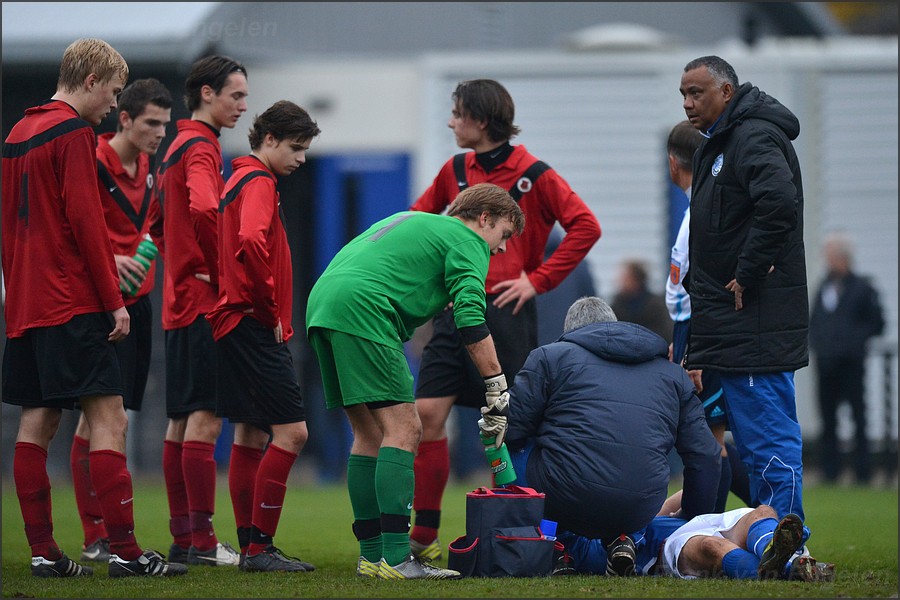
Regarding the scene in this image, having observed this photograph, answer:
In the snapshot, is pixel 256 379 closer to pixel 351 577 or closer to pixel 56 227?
pixel 351 577

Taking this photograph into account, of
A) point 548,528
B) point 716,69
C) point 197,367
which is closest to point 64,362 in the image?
point 197,367

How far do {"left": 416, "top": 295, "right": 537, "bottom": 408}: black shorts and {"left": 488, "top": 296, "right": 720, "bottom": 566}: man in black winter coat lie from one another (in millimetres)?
858

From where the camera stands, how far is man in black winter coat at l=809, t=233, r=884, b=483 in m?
13.1

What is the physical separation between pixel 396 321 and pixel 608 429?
1.04 meters

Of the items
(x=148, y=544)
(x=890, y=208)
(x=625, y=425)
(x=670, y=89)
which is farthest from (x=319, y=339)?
(x=890, y=208)

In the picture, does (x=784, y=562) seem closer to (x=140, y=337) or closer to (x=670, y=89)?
(x=140, y=337)

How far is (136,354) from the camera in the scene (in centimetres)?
687

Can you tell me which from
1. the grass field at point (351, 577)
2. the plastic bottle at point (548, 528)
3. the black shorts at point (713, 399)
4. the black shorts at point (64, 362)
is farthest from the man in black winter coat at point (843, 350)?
the black shorts at point (64, 362)

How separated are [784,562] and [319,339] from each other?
7.20 feet

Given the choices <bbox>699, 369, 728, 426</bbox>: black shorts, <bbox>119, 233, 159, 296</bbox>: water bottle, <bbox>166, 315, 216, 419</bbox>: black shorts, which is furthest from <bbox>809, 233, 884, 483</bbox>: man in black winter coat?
<bbox>119, 233, 159, 296</bbox>: water bottle

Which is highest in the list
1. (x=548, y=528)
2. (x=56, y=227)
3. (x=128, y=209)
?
(x=128, y=209)

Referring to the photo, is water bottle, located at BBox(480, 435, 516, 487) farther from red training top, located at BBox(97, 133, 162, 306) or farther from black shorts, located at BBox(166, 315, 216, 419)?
red training top, located at BBox(97, 133, 162, 306)

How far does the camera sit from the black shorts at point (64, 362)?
18.7 ft

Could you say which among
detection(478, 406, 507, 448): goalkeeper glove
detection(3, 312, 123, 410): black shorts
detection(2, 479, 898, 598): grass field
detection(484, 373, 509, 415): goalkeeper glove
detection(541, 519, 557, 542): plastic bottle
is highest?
detection(3, 312, 123, 410): black shorts
